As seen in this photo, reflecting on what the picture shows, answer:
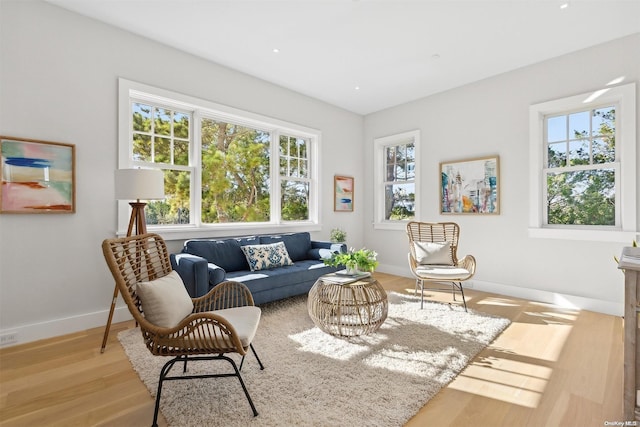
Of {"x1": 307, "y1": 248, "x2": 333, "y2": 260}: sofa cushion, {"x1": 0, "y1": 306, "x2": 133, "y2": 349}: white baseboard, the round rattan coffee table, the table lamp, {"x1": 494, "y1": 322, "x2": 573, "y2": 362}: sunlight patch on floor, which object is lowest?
{"x1": 494, "y1": 322, "x2": 573, "y2": 362}: sunlight patch on floor

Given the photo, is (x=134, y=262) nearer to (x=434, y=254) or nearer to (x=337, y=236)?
(x=434, y=254)

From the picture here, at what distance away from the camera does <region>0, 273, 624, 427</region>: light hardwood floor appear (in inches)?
71.4

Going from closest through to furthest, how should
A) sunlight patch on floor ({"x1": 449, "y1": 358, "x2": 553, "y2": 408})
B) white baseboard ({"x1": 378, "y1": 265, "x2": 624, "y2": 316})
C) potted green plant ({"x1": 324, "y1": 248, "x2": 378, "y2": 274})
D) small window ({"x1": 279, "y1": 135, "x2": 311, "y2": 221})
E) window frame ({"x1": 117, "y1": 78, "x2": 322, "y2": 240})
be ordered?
sunlight patch on floor ({"x1": 449, "y1": 358, "x2": 553, "y2": 408}), potted green plant ({"x1": 324, "y1": 248, "x2": 378, "y2": 274}), window frame ({"x1": 117, "y1": 78, "x2": 322, "y2": 240}), white baseboard ({"x1": 378, "y1": 265, "x2": 624, "y2": 316}), small window ({"x1": 279, "y1": 135, "x2": 311, "y2": 221})

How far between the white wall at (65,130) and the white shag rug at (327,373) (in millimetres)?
755

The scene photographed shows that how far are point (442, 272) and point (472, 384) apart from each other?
1.68 metres

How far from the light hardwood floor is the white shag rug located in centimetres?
10

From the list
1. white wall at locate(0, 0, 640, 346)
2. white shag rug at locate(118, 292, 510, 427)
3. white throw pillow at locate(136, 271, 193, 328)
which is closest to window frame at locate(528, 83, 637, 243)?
white wall at locate(0, 0, 640, 346)

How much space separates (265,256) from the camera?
3.96 metres

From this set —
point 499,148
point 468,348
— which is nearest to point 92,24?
point 468,348

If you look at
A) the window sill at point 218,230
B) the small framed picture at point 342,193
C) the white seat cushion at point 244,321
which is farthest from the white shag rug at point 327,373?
the small framed picture at point 342,193

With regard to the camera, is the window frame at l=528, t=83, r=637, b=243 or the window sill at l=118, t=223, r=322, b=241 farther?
the window sill at l=118, t=223, r=322, b=241

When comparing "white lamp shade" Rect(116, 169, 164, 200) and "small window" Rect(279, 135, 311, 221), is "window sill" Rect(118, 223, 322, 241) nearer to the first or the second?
"small window" Rect(279, 135, 311, 221)

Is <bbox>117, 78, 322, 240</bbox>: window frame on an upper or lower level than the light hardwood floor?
upper

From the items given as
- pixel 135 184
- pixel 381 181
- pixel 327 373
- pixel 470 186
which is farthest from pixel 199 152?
pixel 470 186
